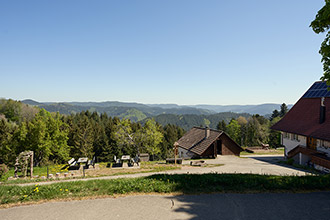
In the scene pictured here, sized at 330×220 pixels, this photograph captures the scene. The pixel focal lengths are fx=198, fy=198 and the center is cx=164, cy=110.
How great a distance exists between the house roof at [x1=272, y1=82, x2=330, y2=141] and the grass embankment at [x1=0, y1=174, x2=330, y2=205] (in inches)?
597

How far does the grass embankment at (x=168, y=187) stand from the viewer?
26.9 feet

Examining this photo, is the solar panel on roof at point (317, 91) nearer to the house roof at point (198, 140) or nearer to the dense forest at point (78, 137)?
the house roof at point (198, 140)

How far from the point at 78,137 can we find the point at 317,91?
5803 cm

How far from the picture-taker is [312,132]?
22.9 m

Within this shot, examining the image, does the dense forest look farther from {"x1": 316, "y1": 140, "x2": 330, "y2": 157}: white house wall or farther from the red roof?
{"x1": 316, "y1": 140, "x2": 330, "y2": 157}: white house wall

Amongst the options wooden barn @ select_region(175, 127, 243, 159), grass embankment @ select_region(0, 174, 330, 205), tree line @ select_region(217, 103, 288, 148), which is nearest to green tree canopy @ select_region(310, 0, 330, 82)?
grass embankment @ select_region(0, 174, 330, 205)

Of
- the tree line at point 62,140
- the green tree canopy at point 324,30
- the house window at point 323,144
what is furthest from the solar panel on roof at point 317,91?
the tree line at point 62,140

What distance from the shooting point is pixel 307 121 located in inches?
1014

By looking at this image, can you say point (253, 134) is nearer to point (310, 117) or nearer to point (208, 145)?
point (310, 117)

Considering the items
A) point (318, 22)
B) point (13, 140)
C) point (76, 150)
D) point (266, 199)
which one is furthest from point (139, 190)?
point (76, 150)

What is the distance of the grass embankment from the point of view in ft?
26.9

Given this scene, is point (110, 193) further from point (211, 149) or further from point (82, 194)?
point (211, 149)

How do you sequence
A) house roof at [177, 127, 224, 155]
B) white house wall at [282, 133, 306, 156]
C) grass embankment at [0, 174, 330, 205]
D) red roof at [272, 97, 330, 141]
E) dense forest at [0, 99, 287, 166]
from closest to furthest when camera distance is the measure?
grass embankment at [0, 174, 330, 205], red roof at [272, 97, 330, 141], white house wall at [282, 133, 306, 156], house roof at [177, 127, 224, 155], dense forest at [0, 99, 287, 166]

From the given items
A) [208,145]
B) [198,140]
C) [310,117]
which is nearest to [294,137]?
[310,117]
